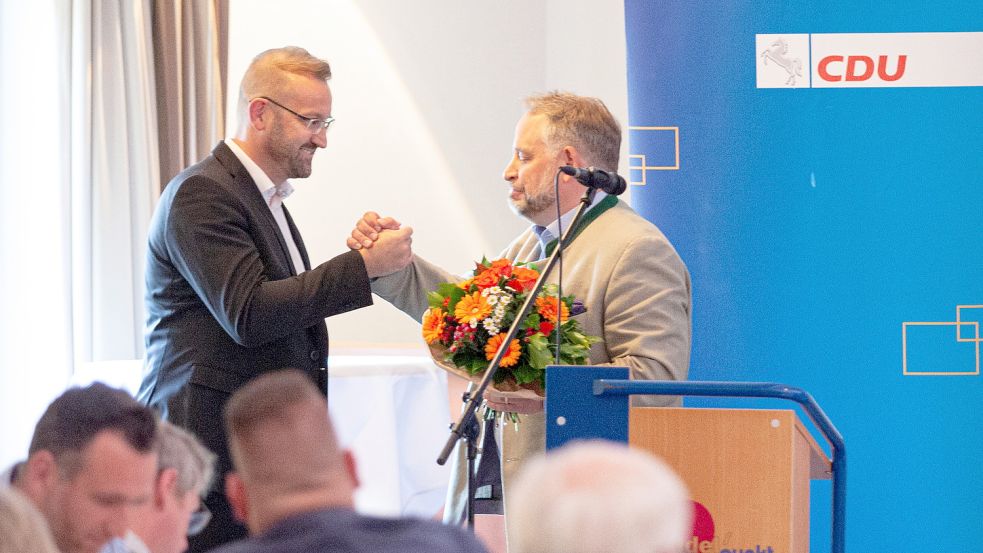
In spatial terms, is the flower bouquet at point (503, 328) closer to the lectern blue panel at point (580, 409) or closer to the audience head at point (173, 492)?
the lectern blue panel at point (580, 409)

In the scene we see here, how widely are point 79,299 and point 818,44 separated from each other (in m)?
3.27

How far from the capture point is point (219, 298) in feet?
10.1

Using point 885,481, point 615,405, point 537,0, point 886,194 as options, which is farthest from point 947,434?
point 537,0

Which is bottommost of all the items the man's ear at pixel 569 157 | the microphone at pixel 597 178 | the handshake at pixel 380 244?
the handshake at pixel 380 244

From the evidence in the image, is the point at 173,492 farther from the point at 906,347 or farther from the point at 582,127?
the point at 906,347

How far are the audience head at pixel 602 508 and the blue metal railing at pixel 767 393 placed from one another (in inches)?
50.5

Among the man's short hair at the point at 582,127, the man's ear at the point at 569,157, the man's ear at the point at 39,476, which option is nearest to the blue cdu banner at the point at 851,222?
the man's short hair at the point at 582,127

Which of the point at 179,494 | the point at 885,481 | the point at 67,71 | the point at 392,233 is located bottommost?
the point at 885,481

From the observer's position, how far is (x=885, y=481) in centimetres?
483

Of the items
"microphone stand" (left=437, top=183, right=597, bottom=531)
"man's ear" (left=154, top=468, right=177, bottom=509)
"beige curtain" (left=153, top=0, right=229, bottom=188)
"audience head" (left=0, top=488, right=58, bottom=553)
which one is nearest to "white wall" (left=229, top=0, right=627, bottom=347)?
"beige curtain" (left=153, top=0, right=229, bottom=188)

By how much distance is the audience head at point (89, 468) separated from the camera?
1.90m

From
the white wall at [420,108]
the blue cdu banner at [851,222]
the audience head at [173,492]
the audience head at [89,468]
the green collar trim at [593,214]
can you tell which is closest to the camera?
the audience head at [89,468]

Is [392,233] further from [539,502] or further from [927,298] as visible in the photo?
[927,298]

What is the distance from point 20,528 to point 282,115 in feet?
6.80
